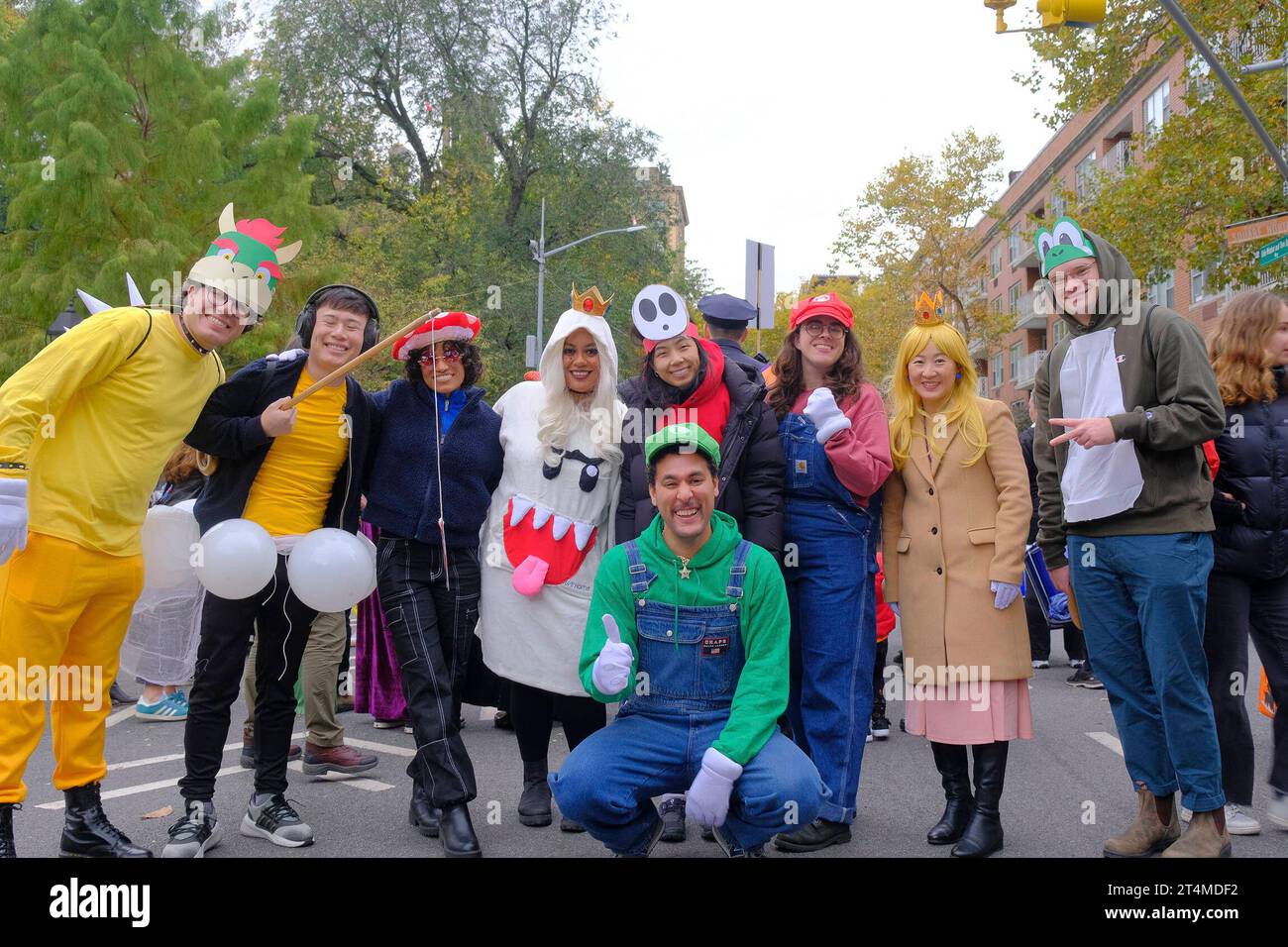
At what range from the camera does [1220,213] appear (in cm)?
1594

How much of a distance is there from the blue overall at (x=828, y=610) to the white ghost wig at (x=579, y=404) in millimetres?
719

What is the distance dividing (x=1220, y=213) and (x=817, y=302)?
46.1 feet

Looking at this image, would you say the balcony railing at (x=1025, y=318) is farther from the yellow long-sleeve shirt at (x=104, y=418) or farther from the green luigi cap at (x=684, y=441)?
the yellow long-sleeve shirt at (x=104, y=418)

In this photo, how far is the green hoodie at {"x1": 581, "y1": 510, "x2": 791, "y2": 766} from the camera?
3668 millimetres

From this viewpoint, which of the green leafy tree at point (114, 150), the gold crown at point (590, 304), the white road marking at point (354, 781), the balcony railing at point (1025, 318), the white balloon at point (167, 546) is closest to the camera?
the white balloon at point (167, 546)

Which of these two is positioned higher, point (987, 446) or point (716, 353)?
point (716, 353)

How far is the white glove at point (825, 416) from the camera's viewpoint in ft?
13.9

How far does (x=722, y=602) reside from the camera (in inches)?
149

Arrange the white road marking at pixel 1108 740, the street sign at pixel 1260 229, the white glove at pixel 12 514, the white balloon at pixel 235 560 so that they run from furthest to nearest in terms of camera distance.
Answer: the street sign at pixel 1260 229, the white road marking at pixel 1108 740, the white balloon at pixel 235 560, the white glove at pixel 12 514

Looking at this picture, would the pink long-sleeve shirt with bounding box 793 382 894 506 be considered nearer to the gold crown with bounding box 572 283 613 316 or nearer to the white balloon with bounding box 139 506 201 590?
the gold crown with bounding box 572 283 613 316

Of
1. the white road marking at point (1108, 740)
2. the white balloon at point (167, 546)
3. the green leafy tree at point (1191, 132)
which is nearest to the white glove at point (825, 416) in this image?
the white balloon at point (167, 546)

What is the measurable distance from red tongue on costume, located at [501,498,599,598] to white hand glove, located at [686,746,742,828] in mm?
1252

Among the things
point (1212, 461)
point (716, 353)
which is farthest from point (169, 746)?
point (1212, 461)
